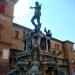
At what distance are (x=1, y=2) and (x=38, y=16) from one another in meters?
17.3

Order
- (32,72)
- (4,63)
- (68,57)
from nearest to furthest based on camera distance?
(32,72), (4,63), (68,57)

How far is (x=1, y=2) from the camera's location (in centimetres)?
3316

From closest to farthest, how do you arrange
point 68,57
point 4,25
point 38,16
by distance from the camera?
point 38,16, point 4,25, point 68,57

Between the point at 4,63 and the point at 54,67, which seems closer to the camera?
the point at 54,67

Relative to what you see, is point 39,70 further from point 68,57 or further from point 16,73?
point 68,57

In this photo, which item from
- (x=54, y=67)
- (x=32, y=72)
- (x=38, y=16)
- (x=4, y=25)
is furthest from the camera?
(x=4, y=25)

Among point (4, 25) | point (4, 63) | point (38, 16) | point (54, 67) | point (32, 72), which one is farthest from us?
point (4, 25)

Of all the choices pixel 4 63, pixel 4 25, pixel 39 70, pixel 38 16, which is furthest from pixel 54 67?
pixel 4 25

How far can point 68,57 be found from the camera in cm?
4578

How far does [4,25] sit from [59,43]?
708 inches

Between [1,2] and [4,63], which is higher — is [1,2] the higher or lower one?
the higher one

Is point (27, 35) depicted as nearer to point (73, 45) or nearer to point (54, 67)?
point (54, 67)

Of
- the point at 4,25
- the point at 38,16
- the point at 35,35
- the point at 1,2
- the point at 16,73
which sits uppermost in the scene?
the point at 1,2

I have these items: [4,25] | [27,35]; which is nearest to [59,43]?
[4,25]
